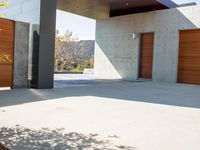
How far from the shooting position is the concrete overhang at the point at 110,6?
43.8 feet

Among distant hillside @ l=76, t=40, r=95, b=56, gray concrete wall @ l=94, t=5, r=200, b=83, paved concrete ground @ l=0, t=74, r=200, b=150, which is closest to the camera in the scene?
paved concrete ground @ l=0, t=74, r=200, b=150

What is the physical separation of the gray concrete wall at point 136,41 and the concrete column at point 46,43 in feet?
21.7

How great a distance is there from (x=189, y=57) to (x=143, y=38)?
2.86 m

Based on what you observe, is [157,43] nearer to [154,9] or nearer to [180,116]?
[154,9]

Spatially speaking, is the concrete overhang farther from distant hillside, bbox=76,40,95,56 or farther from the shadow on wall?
distant hillside, bbox=76,40,95,56

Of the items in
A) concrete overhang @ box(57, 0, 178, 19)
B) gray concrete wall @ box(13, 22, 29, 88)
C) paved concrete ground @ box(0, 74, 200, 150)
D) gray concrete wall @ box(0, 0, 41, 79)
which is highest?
concrete overhang @ box(57, 0, 178, 19)

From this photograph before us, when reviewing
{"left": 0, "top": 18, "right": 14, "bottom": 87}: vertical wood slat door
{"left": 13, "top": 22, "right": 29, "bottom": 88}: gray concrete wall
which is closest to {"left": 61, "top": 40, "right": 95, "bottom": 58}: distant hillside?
{"left": 13, "top": 22, "right": 29, "bottom": 88}: gray concrete wall

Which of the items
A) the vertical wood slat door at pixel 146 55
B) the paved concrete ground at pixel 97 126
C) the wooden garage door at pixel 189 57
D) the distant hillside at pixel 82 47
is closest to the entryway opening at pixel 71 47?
the distant hillside at pixel 82 47

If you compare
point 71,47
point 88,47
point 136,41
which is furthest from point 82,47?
point 136,41

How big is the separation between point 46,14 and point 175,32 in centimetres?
694

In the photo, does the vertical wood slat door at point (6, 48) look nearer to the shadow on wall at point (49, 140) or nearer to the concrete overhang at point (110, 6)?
the shadow on wall at point (49, 140)

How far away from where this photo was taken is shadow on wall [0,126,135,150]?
2.79 meters

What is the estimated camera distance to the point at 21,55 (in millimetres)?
8117

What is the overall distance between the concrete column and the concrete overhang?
5.35 m
